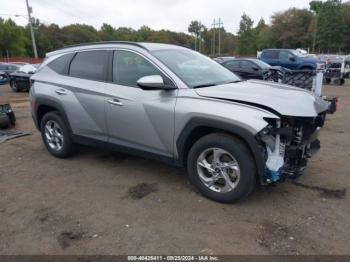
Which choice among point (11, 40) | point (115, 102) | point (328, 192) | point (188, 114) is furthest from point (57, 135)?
point (11, 40)

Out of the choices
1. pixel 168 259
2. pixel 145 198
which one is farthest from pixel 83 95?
pixel 168 259

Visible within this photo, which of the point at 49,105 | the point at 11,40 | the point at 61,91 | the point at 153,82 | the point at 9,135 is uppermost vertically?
the point at 11,40

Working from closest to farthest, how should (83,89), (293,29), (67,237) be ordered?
(67,237), (83,89), (293,29)

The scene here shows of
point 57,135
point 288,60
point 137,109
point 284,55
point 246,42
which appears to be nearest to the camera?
point 137,109

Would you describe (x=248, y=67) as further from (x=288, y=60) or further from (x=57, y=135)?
(x=57, y=135)

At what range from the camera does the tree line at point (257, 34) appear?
6888 centimetres

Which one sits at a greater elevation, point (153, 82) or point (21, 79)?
point (153, 82)

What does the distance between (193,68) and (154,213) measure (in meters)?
1.91

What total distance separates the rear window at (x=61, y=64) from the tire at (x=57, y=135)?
0.67 m

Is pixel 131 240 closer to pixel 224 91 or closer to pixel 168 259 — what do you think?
pixel 168 259

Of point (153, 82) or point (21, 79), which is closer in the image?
point (153, 82)

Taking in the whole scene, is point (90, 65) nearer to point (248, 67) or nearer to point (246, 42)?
point (248, 67)

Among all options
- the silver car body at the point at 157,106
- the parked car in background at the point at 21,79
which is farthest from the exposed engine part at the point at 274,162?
the parked car in background at the point at 21,79

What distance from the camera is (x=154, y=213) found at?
147 inches
